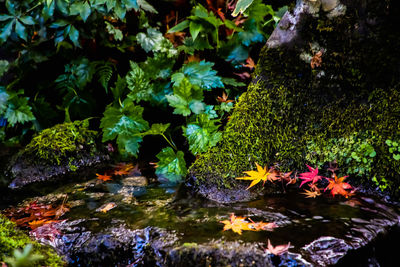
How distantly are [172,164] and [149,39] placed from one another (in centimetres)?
187

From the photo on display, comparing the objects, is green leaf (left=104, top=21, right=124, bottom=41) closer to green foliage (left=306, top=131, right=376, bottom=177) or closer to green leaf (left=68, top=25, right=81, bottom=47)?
green leaf (left=68, top=25, right=81, bottom=47)

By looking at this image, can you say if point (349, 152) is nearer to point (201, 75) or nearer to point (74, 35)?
point (201, 75)

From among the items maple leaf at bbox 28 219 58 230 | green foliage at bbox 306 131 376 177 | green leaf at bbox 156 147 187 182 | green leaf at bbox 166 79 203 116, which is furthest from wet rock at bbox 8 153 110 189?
green foliage at bbox 306 131 376 177

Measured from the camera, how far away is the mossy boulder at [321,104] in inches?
97.7

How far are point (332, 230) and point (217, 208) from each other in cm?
84

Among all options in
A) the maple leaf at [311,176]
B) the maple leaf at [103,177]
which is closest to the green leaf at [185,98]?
the maple leaf at [103,177]

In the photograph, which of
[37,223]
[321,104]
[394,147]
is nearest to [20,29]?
[37,223]

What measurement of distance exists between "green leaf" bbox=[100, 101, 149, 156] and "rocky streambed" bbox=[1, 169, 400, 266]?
82 cm

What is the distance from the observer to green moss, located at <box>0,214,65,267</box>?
5.97 ft

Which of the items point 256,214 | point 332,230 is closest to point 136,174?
point 256,214

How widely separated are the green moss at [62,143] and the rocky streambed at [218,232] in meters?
1.14

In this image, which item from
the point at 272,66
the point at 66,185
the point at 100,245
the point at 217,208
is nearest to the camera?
the point at 100,245

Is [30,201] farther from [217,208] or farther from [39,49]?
[39,49]

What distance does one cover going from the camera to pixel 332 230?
194cm
